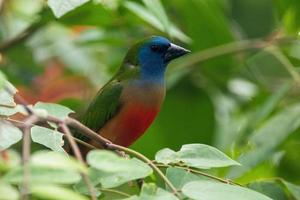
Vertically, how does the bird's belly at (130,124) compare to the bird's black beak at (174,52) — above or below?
below

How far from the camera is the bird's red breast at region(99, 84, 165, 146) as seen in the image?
119 inches

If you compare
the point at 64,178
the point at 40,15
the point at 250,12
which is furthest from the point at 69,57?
the point at 64,178

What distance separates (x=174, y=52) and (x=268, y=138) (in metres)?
0.44

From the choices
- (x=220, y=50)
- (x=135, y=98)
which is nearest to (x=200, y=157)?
(x=135, y=98)

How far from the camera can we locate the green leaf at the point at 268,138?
2703 millimetres

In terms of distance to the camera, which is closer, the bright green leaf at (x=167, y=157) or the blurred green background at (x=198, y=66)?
the bright green leaf at (x=167, y=157)

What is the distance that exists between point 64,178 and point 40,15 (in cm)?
206

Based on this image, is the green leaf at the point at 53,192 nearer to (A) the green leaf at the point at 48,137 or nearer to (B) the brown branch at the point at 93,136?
(B) the brown branch at the point at 93,136

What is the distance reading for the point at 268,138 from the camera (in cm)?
294

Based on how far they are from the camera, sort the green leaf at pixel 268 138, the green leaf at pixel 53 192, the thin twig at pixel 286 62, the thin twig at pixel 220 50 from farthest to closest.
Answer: the thin twig at pixel 220 50, the thin twig at pixel 286 62, the green leaf at pixel 268 138, the green leaf at pixel 53 192

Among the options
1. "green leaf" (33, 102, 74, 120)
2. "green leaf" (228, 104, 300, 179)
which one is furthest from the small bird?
"green leaf" (33, 102, 74, 120)

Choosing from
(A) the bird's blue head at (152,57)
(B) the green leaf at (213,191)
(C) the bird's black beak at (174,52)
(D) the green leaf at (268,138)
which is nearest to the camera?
(B) the green leaf at (213,191)

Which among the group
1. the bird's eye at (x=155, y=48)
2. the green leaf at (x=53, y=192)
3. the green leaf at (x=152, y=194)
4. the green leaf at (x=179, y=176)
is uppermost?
the bird's eye at (x=155, y=48)

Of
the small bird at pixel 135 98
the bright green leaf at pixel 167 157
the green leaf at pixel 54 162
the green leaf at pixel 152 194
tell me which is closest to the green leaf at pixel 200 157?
the bright green leaf at pixel 167 157
